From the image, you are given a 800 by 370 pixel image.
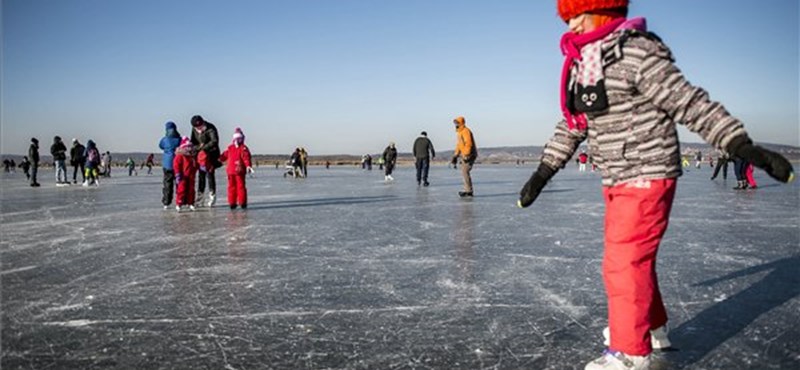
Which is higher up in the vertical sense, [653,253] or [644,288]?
[653,253]

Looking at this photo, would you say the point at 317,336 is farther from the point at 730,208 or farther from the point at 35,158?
the point at 35,158

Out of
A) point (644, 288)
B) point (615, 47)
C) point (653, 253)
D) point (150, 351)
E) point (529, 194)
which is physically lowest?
point (150, 351)

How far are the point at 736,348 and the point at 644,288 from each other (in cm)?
70

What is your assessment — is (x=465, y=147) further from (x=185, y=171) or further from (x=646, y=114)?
(x=646, y=114)

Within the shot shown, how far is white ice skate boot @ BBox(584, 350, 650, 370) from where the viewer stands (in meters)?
1.84

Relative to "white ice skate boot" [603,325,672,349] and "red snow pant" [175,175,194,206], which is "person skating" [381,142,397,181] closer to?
"red snow pant" [175,175,194,206]

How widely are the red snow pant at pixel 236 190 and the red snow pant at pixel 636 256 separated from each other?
7487 millimetres

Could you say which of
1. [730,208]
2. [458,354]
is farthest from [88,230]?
[730,208]

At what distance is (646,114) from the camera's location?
182cm

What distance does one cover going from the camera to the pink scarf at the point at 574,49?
185cm

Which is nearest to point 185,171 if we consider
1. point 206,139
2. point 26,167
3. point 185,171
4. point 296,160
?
point 185,171

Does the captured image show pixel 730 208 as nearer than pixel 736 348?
No

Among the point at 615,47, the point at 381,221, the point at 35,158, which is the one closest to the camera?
the point at 615,47

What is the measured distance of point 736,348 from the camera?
2160 mm
